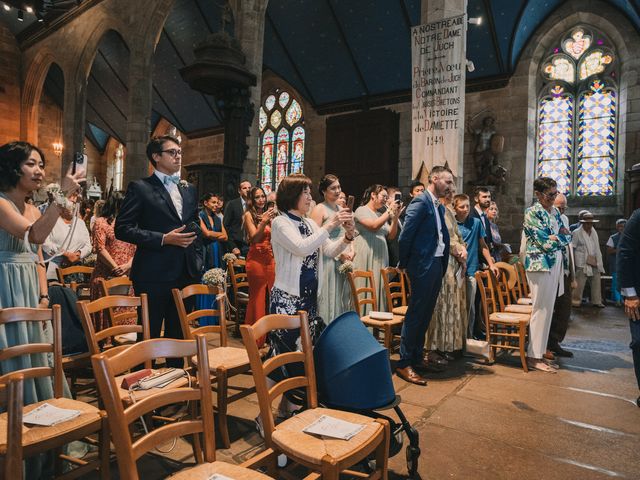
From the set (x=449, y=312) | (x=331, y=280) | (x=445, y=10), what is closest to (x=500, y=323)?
(x=449, y=312)

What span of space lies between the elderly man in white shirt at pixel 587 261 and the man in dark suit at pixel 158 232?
723 cm

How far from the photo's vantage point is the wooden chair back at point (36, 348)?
197cm

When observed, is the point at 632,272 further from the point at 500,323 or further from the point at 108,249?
the point at 108,249

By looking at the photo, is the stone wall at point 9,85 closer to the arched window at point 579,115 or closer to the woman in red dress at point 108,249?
the woman in red dress at point 108,249

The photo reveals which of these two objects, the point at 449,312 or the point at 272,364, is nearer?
the point at 272,364

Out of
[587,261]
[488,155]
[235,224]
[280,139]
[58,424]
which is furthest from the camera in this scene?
[280,139]

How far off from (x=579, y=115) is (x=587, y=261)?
368 cm

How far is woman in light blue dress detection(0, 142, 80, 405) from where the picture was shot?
2.10 metres

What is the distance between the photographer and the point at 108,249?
407 centimetres

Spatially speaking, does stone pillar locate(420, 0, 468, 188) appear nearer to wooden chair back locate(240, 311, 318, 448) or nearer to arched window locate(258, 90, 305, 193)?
wooden chair back locate(240, 311, 318, 448)

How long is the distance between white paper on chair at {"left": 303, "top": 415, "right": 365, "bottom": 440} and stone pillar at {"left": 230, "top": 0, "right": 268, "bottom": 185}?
6641 millimetres

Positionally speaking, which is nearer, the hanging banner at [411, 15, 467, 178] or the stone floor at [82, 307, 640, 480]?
the stone floor at [82, 307, 640, 480]

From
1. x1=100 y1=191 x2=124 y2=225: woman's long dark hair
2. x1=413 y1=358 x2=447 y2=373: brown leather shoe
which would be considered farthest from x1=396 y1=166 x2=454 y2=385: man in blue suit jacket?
x1=100 y1=191 x2=124 y2=225: woman's long dark hair

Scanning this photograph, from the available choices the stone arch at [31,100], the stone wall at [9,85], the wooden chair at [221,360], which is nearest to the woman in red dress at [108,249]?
the wooden chair at [221,360]
